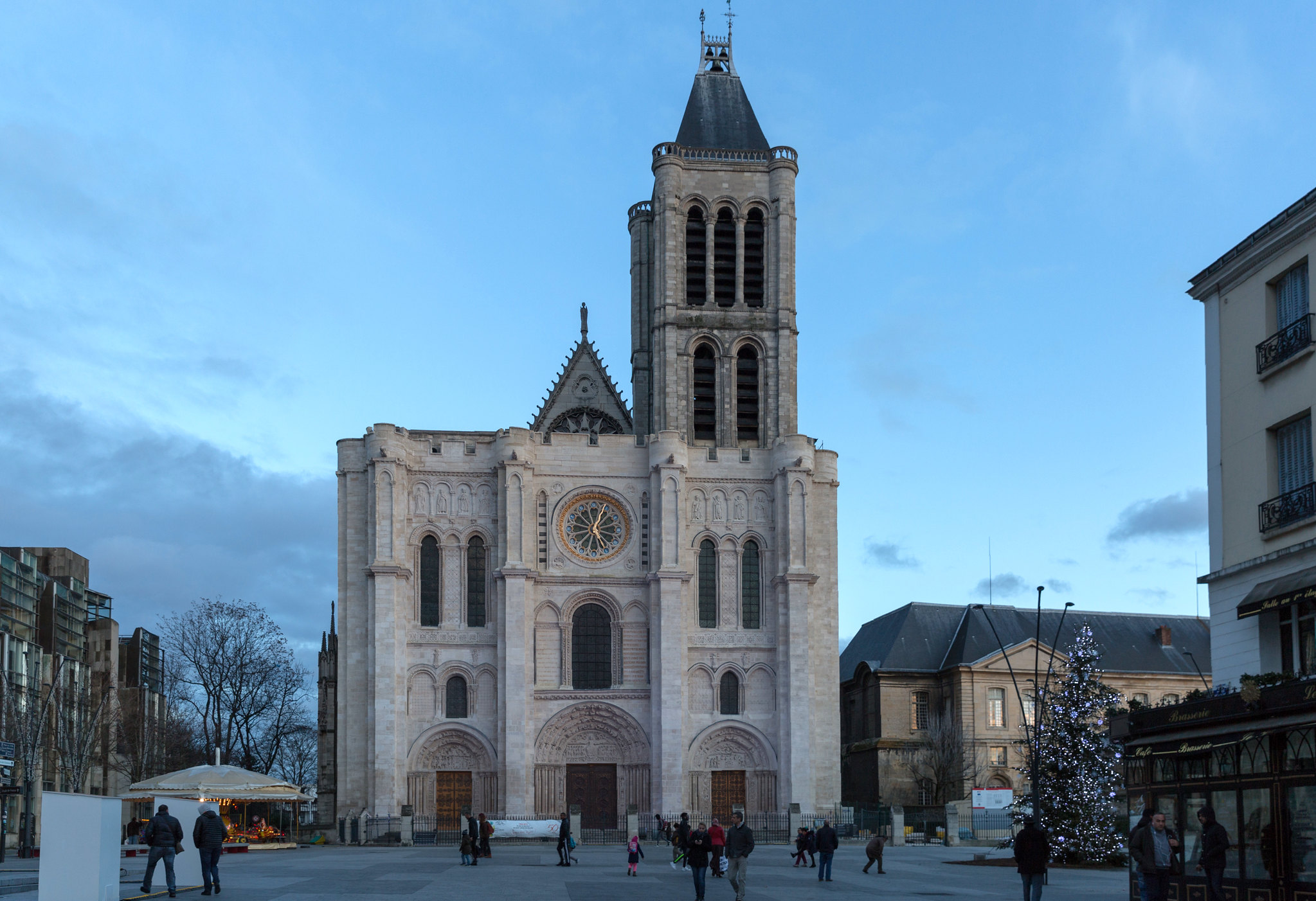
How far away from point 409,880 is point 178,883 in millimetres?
4288

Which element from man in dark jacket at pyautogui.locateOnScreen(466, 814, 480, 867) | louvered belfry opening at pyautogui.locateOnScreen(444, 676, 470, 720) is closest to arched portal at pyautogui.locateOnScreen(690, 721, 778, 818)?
louvered belfry opening at pyautogui.locateOnScreen(444, 676, 470, 720)

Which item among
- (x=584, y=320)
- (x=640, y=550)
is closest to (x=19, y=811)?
(x=640, y=550)

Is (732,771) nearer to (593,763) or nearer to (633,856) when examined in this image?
(593,763)

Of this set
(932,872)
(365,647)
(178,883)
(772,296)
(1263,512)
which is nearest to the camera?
(1263,512)

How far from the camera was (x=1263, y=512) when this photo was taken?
19.6 metres

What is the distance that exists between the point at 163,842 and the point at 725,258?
40376mm

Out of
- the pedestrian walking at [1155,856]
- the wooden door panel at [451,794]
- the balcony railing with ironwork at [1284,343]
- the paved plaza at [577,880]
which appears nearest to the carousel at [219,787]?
the paved plaza at [577,880]

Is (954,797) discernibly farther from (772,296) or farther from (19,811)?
(19,811)

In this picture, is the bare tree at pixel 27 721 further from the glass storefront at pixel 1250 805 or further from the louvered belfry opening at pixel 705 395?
the glass storefront at pixel 1250 805

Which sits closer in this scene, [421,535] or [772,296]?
[421,535]

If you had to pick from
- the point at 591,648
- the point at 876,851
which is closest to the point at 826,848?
the point at 876,851

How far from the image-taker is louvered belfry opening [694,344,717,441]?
56094mm

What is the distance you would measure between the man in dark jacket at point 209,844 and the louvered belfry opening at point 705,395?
3548 centimetres

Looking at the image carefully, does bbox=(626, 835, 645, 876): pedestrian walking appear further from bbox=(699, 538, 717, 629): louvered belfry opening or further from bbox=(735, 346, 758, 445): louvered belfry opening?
bbox=(735, 346, 758, 445): louvered belfry opening
